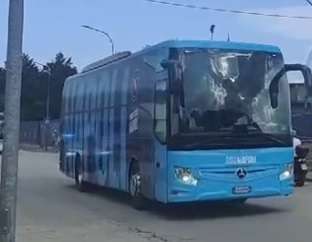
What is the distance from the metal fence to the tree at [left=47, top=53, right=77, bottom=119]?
24.4 meters

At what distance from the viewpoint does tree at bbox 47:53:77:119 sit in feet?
397

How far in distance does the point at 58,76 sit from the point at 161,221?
371 feet

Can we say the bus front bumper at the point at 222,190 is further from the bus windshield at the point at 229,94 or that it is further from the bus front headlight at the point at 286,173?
the bus windshield at the point at 229,94

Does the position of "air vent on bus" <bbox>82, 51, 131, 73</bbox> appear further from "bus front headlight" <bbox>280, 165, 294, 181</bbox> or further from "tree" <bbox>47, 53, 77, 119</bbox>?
"tree" <bbox>47, 53, 77, 119</bbox>

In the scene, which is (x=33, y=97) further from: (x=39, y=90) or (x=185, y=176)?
(x=185, y=176)

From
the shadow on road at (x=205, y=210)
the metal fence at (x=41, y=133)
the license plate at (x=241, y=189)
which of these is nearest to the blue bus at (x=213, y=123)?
the license plate at (x=241, y=189)

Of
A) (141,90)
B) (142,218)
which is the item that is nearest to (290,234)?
(142,218)

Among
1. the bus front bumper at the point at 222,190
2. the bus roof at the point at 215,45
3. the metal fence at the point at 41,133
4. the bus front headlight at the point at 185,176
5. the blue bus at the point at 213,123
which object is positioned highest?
the metal fence at the point at 41,133

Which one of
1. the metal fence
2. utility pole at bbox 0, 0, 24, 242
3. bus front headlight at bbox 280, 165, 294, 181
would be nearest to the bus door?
bus front headlight at bbox 280, 165, 294, 181

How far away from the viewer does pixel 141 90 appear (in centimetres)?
1569

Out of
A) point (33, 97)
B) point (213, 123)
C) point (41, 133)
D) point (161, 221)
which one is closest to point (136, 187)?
point (161, 221)

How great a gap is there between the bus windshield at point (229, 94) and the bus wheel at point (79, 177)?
8363 mm

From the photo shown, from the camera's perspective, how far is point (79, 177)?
72.0ft

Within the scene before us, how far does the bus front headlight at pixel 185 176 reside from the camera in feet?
45.3
